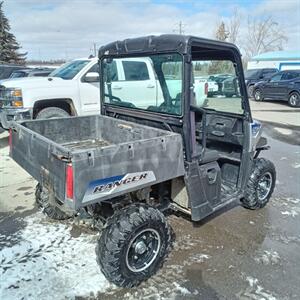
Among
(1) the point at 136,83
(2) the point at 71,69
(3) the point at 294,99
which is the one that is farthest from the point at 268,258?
(3) the point at 294,99

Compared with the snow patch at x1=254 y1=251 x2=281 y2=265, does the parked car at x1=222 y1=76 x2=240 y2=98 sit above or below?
above

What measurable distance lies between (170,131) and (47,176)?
124cm

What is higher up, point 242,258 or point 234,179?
point 234,179

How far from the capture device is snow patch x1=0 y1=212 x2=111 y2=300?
2.98 m

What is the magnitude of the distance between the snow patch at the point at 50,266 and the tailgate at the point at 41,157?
87cm

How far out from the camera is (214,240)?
12.8 ft

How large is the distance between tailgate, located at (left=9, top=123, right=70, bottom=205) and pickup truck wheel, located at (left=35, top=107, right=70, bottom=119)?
359cm

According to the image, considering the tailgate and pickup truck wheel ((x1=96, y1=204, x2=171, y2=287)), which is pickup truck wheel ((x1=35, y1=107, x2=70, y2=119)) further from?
pickup truck wheel ((x1=96, y1=204, x2=171, y2=287))

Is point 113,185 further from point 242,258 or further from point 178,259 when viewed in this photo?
point 242,258

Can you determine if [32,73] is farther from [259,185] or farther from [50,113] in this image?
[259,185]

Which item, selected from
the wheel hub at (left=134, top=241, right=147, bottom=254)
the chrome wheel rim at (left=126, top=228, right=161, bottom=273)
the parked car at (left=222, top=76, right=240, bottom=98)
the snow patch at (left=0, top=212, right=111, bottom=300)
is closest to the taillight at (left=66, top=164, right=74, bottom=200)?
the chrome wheel rim at (left=126, top=228, right=161, bottom=273)

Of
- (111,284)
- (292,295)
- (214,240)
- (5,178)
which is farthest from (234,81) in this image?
(5,178)

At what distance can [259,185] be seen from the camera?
4.61 meters

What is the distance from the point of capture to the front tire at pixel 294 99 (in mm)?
17237
